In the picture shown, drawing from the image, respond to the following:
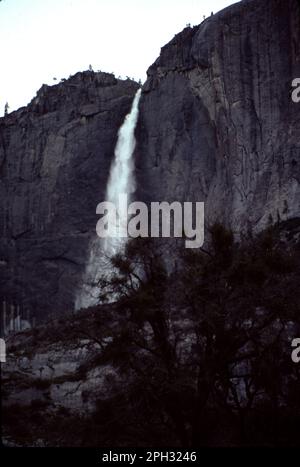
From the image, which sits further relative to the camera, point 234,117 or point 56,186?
point 56,186

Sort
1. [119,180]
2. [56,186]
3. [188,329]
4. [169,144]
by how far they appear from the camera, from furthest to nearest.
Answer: [56,186] < [119,180] < [169,144] < [188,329]

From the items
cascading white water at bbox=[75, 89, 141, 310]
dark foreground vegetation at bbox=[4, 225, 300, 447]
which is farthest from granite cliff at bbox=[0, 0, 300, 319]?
dark foreground vegetation at bbox=[4, 225, 300, 447]

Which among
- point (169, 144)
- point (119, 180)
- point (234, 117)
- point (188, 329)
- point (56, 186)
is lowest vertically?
point (188, 329)

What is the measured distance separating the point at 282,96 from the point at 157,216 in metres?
21.0

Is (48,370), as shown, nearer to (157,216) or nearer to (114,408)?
(114,408)

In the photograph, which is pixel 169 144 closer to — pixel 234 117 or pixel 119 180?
pixel 119 180

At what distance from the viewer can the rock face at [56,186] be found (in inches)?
2926

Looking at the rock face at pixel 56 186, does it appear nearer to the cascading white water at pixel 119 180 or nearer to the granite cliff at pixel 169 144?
the granite cliff at pixel 169 144

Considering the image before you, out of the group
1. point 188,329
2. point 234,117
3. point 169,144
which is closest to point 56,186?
point 169,144

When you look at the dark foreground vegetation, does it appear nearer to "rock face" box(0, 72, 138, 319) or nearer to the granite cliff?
the granite cliff

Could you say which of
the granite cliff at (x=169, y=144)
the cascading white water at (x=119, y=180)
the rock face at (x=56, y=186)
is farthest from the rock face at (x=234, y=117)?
the rock face at (x=56, y=186)

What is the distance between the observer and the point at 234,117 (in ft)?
189

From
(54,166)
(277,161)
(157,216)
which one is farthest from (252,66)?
(54,166)

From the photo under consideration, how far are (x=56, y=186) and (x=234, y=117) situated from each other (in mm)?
28619
